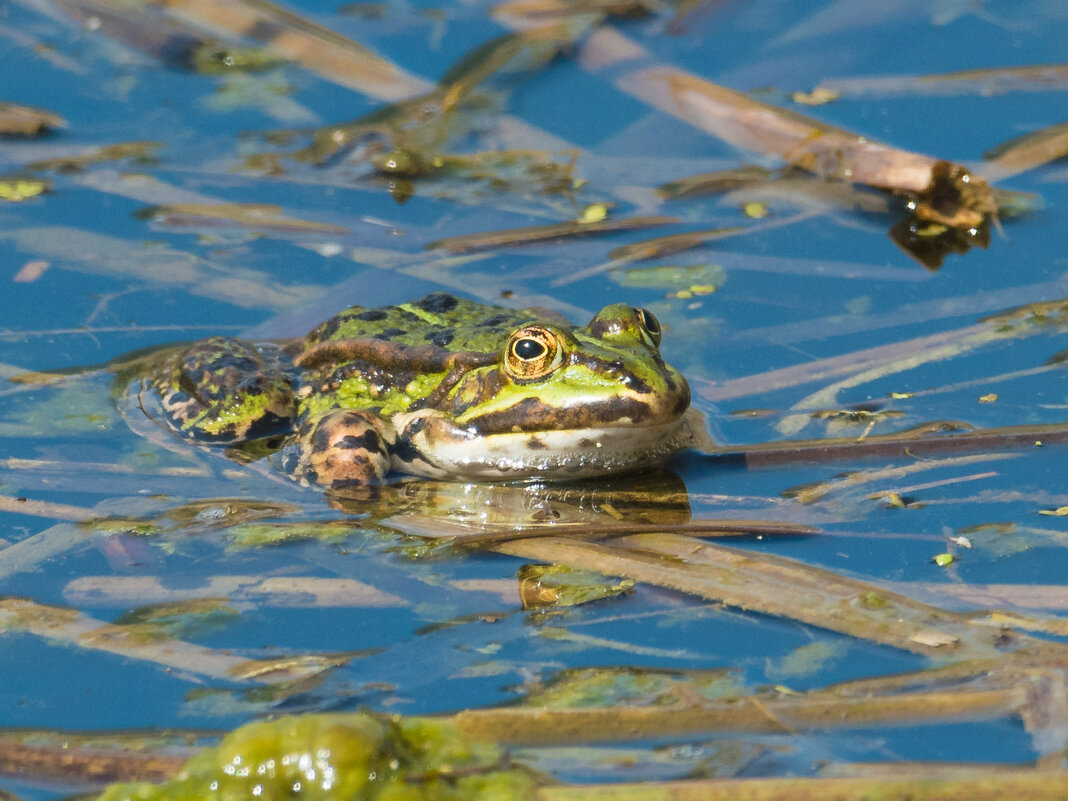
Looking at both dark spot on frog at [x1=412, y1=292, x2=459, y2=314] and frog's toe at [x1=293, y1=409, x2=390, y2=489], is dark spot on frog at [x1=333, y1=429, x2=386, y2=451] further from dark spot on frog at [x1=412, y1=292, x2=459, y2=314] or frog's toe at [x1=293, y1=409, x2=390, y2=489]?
dark spot on frog at [x1=412, y1=292, x2=459, y2=314]

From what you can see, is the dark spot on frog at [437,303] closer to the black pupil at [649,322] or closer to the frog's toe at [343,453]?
the frog's toe at [343,453]

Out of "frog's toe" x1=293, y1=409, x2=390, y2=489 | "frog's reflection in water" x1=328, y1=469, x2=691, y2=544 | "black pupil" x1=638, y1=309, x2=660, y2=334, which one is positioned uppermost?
"black pupil" x1=638, y1=309, x2=660, y2=334

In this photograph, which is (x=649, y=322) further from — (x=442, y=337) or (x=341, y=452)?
(x=341, y=452)

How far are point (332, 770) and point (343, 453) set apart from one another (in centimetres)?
255

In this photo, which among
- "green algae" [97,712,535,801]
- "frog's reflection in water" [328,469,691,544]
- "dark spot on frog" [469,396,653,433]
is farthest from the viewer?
"dark spot on frog" [469,396,653,433]

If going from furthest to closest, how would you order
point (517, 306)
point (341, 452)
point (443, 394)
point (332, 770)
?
point (517, 306), point (443, 394), point (341, 452), point (332, 770)

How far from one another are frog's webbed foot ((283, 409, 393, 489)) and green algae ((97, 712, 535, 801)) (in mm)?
2251

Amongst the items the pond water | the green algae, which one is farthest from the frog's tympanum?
the green algae

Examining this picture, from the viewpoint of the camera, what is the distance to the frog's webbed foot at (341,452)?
16.5 ft

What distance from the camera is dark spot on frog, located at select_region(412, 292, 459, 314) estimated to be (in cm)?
554

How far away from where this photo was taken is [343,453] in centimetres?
505

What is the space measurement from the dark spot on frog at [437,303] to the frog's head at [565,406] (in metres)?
0.46

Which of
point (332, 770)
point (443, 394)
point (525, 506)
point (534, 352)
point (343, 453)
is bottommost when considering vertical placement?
point (332, 770)

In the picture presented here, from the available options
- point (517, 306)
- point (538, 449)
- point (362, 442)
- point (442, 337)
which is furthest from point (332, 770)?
point (517, 306)
